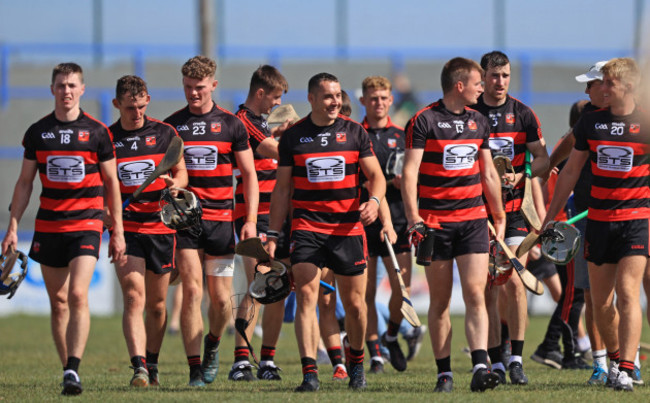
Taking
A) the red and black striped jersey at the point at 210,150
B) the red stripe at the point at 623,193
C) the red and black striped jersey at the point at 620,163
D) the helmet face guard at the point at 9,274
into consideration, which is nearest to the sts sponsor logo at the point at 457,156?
the red and black striped jersey at the point at 620,163

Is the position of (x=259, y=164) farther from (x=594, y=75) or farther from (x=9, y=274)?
(x=594, y=75)

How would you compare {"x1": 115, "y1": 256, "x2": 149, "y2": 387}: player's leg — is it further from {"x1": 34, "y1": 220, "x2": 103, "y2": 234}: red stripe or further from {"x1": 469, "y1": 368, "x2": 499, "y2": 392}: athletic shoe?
{"x1": 469, "y1": 368, "x2": 499, "y2": 392}: athletic shoe

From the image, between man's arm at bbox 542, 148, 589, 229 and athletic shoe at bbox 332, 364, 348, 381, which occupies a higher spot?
man's arm at bbox 542, 148, 589, 229

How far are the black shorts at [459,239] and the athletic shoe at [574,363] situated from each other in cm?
307

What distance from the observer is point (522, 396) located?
7.31 meters

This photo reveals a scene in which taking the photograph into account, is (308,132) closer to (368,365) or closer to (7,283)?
(7,283)

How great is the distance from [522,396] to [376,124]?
3.78 metres

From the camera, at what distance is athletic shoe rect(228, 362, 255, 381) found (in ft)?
29.6

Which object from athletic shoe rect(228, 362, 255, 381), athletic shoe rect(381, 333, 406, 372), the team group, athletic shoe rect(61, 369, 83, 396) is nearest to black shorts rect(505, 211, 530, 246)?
the team group

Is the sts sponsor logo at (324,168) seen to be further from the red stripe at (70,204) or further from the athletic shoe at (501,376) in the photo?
the athletic shoe at (501,376)

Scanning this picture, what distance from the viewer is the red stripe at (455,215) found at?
7742 mm

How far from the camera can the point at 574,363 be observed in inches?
407

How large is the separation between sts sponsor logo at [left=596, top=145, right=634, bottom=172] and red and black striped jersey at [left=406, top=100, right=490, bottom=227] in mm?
870

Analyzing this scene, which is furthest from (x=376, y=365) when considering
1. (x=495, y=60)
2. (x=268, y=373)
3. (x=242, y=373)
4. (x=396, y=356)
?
(x=495, y=60)
